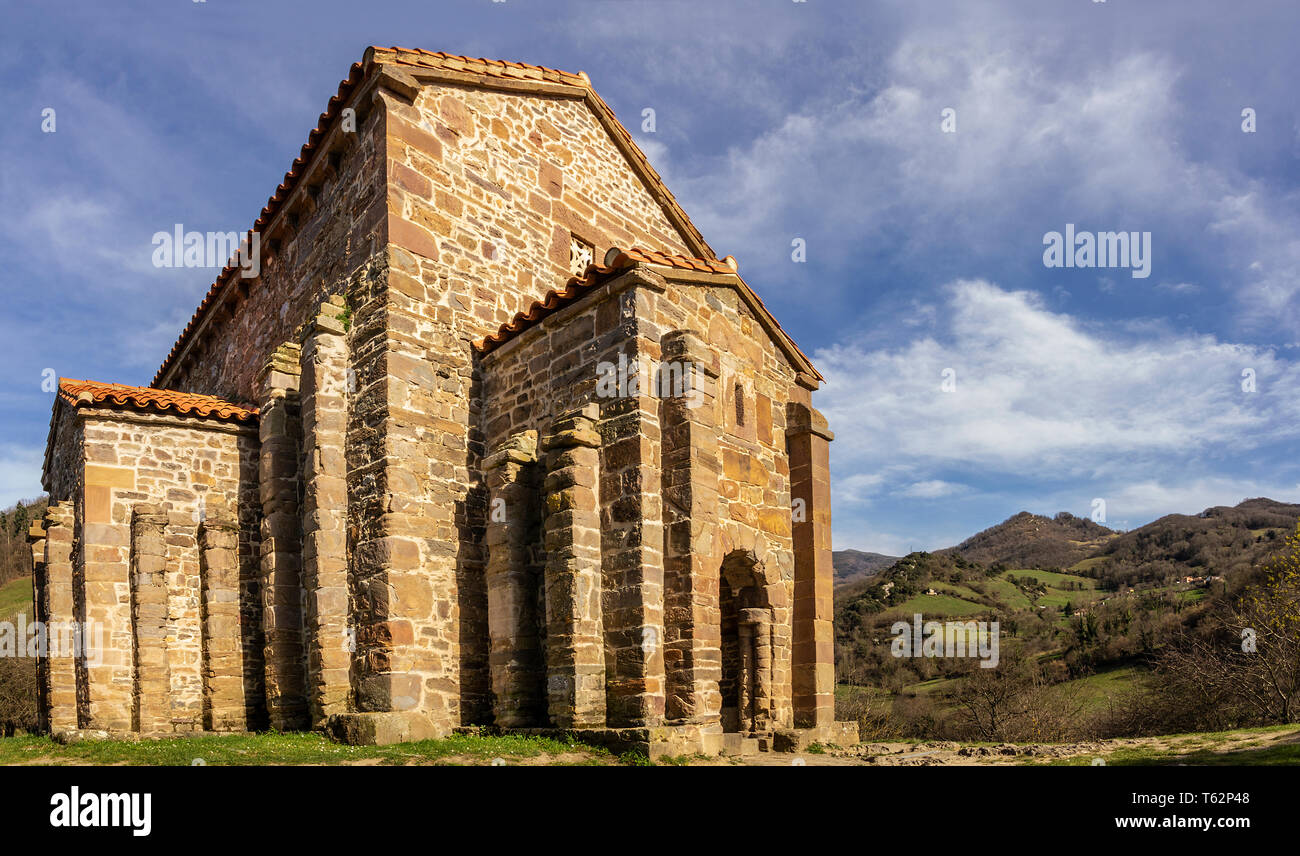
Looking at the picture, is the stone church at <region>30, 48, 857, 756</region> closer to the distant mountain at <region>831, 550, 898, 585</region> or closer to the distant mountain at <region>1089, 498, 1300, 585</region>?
the distant mountain at <region>1089, 498, 1300, 585</region>

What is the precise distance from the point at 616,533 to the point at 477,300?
4833 mm

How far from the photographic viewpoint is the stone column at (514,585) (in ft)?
34.7

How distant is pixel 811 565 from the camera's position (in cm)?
1285

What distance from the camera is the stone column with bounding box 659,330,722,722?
9.86m

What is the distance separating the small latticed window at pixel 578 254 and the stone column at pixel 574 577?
16.8ft

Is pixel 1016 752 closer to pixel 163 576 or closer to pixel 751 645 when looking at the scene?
pixel 751 645

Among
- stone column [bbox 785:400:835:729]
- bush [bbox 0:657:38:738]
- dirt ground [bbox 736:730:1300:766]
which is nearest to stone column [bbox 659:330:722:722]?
dirt ground [bbox 736:730:1300:766]

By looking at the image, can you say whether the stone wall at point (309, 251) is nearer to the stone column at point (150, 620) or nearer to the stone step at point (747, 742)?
the stone column at point (150, 620)

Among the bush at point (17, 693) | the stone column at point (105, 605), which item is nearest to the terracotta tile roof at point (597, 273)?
the stone column at point (105, 605)

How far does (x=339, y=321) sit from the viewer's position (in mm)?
12562

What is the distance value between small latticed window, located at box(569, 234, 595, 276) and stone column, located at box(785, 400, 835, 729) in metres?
4.54

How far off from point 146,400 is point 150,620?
332cm
